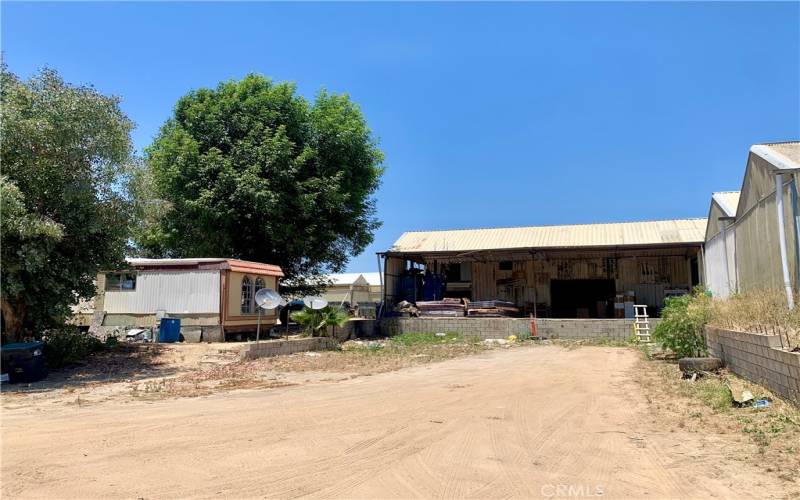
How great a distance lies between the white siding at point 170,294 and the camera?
20.3 metres

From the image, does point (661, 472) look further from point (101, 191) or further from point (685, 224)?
point (685, 224)

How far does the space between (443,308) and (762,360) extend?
19901 mm

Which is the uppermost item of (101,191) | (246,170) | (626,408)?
(246,170)

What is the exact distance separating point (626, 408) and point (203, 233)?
22014 mm

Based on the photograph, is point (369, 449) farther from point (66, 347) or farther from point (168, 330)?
point (168, 330)

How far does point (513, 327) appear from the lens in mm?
25922

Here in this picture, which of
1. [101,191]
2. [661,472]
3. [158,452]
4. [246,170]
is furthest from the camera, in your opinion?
[246,170]

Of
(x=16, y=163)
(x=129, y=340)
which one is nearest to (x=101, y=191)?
(x=16, y=163)

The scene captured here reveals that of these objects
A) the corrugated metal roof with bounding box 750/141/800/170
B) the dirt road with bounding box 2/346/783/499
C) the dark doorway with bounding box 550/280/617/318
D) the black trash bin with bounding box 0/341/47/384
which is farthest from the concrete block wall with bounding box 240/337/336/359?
the dark doorway with bounding box 550/280/617/318

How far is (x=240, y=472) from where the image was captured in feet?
18.6

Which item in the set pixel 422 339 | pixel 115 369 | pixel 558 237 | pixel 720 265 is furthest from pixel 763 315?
pixel 558 237

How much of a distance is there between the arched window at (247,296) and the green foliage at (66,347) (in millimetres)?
5951

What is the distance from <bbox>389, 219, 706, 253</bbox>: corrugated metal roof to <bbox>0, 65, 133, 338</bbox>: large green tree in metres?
18.6

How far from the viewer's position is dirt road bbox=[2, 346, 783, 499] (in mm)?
5199
